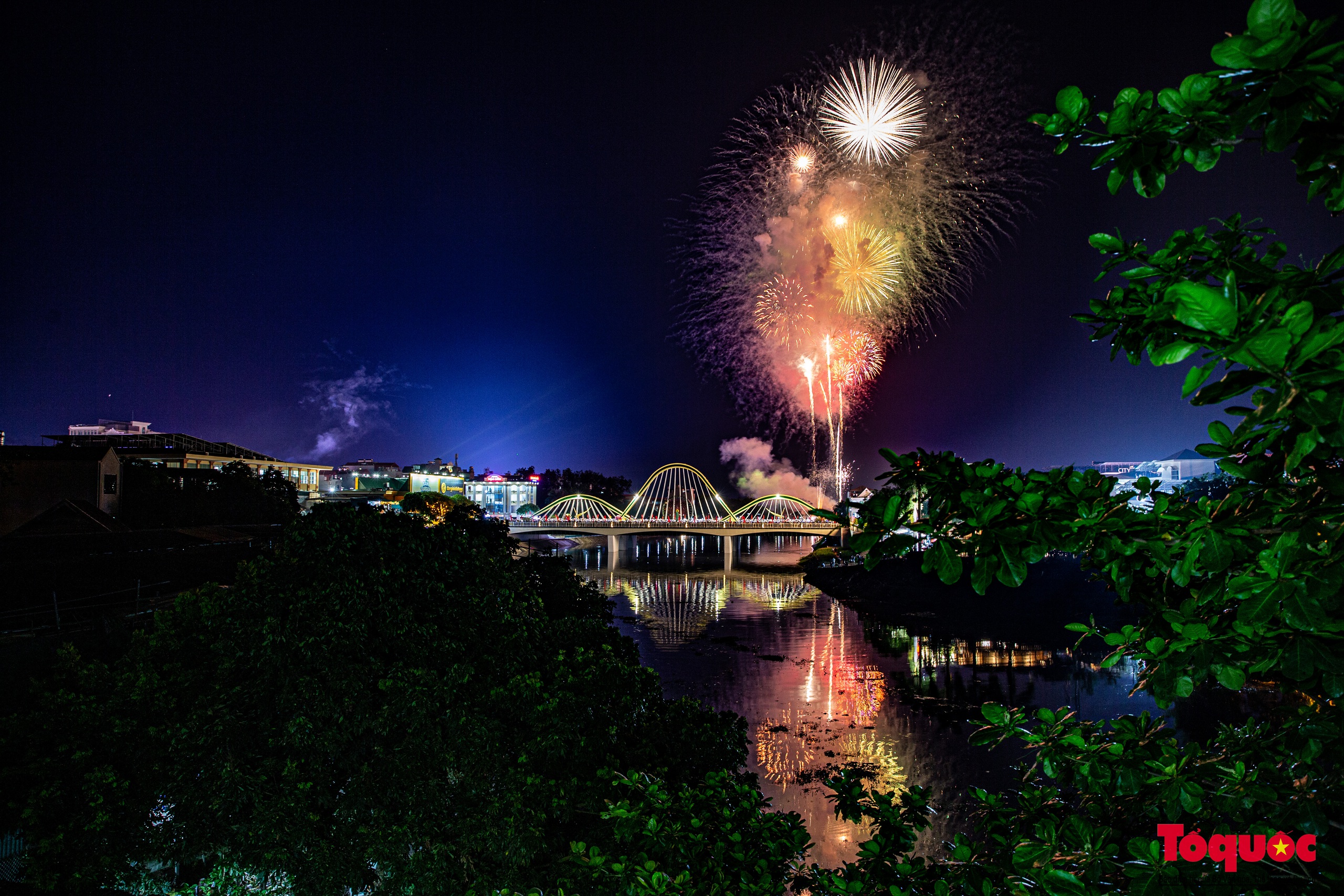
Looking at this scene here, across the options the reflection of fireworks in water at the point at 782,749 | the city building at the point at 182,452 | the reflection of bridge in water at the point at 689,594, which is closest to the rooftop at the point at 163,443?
the city building at the point at 182,452

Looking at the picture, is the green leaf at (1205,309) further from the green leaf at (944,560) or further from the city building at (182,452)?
the city building at (182,452)

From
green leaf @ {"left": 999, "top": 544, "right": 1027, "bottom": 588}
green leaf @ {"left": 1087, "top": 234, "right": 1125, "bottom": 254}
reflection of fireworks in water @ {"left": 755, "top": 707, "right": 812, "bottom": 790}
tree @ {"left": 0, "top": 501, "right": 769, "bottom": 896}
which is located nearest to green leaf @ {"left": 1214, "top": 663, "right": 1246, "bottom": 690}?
green leaf @ {"left": 999, "top": 544, "right": 1027, "bottom": 588}

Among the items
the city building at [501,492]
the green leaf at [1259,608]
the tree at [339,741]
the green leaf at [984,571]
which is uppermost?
the city building at [501,492]

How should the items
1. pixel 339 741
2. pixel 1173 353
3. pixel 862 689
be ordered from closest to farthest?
pixel 1173 353
pixel 339 741
pixel 862 689

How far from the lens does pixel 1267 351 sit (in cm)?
139

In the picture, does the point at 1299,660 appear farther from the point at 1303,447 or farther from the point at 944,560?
the point at 944,560

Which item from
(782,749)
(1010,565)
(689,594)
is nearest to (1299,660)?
(1010,565)

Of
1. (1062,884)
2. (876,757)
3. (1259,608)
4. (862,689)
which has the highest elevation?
(1259,608)

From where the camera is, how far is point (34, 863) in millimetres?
5566

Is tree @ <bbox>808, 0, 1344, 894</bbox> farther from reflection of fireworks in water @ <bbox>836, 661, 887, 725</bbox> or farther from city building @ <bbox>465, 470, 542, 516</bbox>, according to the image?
city building @ <bbox>465, 470, 542, 516</bbox>

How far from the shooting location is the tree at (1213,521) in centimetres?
149

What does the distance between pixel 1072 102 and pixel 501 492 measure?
11012 cm

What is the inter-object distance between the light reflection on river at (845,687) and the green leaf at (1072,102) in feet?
42.7

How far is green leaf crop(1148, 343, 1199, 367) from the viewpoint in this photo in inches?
62.8
